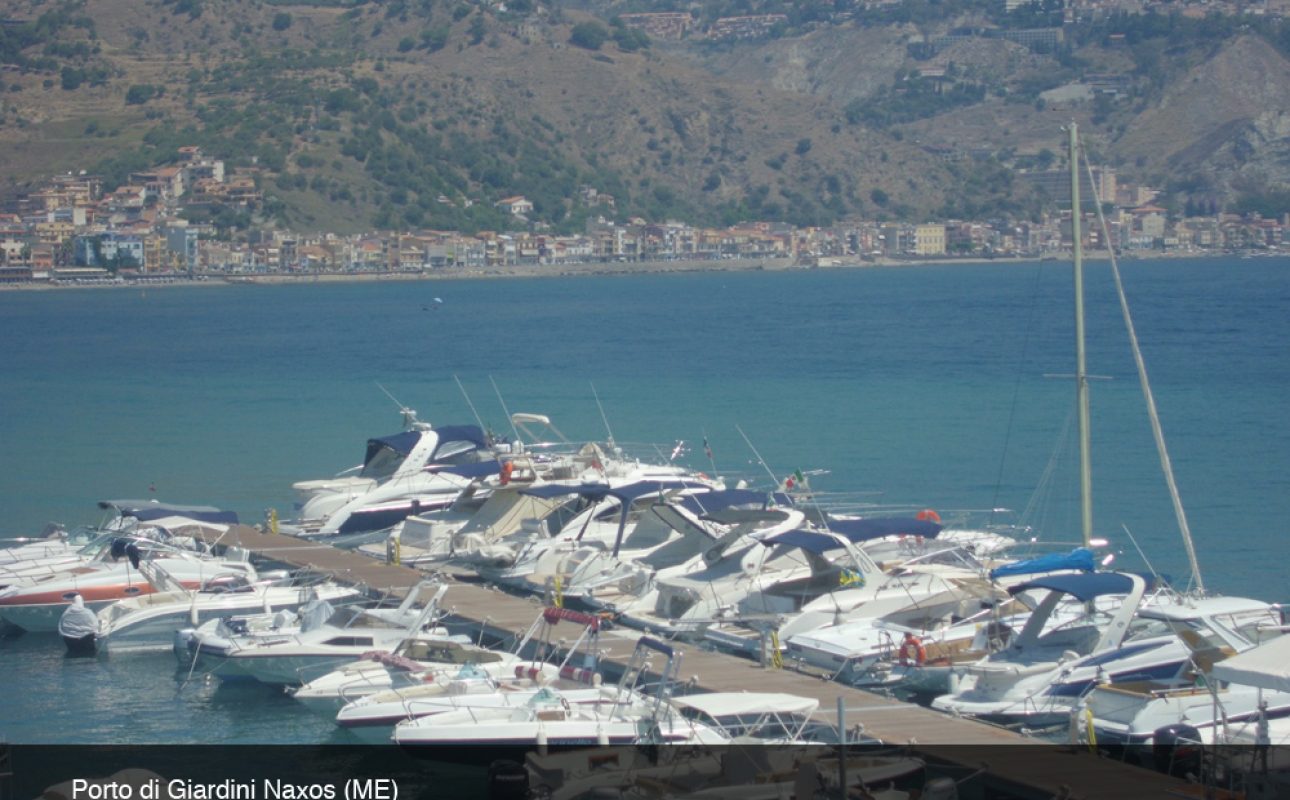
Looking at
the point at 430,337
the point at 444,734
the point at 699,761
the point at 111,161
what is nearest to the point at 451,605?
the point at 444,734

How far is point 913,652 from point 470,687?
448cm

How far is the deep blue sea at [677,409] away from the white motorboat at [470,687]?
121cm

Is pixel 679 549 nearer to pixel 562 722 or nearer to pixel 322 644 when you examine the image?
pixel 322 644

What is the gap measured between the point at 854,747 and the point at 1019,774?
1283mm

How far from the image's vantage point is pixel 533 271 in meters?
174

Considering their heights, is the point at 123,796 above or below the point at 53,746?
above

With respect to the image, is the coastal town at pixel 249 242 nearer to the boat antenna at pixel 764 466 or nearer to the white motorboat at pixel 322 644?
the boat antenna at pixel 764 466

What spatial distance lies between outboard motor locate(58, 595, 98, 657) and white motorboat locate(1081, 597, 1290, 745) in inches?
448

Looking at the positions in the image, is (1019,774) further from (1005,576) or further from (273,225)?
(273,225)

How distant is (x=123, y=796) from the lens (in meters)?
12.1

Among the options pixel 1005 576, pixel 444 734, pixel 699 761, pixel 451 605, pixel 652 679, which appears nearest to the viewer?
pixel 699 761

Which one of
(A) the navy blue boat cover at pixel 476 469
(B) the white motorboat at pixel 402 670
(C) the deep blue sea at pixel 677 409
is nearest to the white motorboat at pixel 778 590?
(B) the white motorboat at pixel 402 670

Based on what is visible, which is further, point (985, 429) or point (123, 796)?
point (985, 429)

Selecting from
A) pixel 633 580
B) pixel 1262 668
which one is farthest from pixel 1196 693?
pixel 633 580
